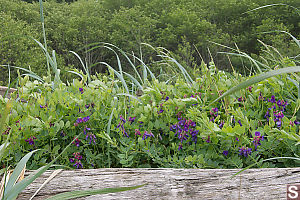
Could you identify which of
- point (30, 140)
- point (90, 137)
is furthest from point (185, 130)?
point (30, 140)

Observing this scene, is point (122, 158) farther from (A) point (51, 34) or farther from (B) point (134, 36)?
(A) point (51, 34)

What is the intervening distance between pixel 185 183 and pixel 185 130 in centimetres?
26

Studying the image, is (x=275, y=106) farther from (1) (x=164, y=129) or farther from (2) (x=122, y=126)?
(2) (x=122, y=126)

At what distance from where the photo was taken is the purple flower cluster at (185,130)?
3.85ft

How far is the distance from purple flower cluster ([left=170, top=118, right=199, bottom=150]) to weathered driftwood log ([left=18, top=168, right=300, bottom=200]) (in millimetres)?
207

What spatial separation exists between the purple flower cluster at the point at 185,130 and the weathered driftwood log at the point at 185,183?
0.68 ft

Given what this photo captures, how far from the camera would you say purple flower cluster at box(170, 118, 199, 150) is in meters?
1.17

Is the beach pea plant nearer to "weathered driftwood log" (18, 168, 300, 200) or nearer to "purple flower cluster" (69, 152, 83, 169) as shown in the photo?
"purple flower cluster" (69, 152, 83, 169)

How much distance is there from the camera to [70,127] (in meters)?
1.26

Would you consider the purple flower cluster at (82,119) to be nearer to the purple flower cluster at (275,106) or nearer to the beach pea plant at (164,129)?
the beach pea plant at (164,129)

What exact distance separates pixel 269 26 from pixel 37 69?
7.25 metres

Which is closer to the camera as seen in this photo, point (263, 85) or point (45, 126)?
point (45, 126)

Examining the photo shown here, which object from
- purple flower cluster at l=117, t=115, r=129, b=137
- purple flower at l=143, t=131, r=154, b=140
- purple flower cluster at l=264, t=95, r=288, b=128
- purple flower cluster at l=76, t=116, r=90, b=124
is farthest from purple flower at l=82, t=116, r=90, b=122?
purple flower cluster at l=264, t=95, r=288, b=128

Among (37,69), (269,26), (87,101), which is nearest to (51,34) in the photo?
(37,69)
